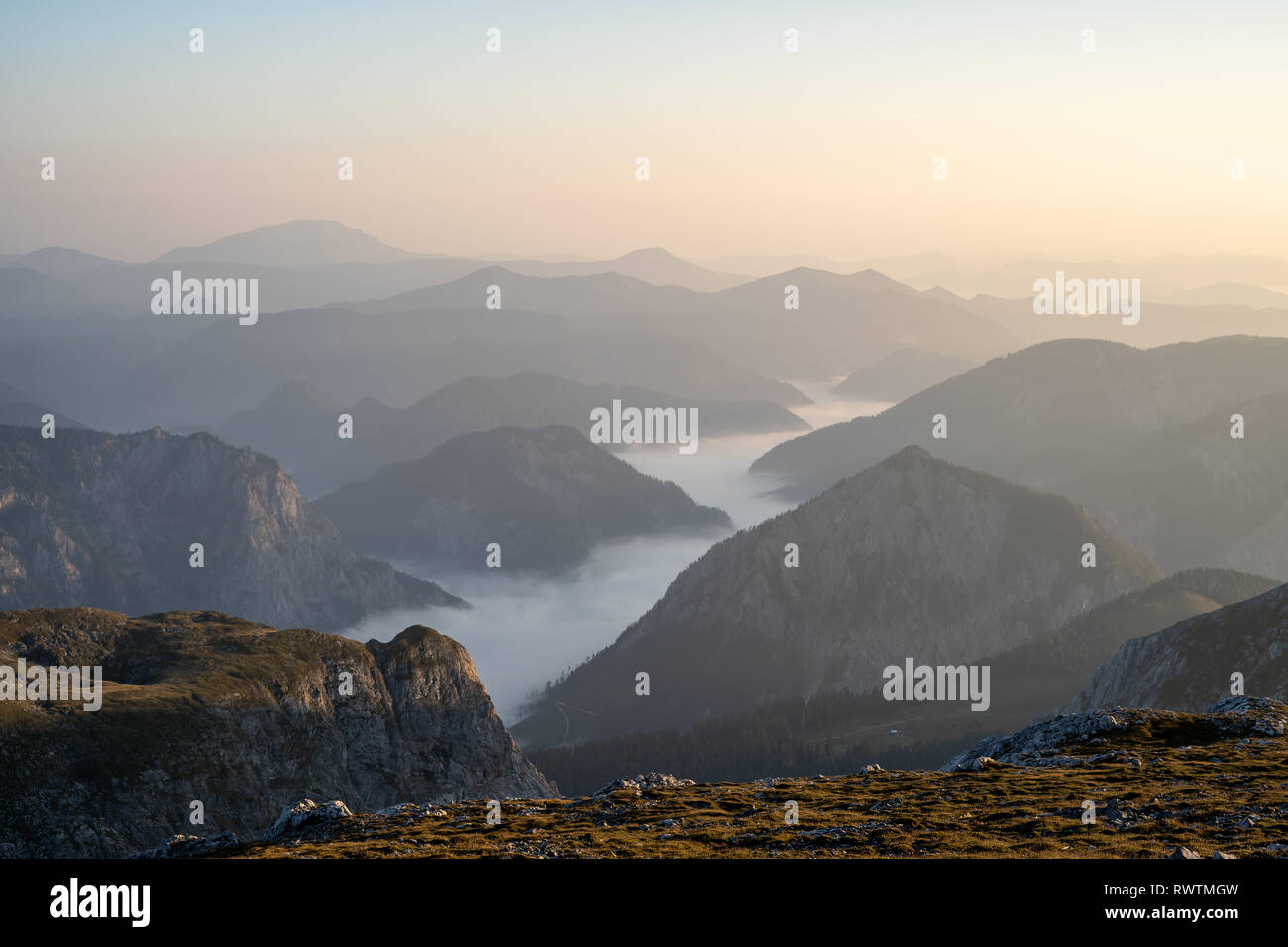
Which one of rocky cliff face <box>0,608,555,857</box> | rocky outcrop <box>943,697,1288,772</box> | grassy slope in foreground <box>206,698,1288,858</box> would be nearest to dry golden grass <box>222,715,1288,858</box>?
grassy slope in foreground <box>206,698,1288,858</box>

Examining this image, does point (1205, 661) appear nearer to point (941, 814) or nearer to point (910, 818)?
point (941, 814)

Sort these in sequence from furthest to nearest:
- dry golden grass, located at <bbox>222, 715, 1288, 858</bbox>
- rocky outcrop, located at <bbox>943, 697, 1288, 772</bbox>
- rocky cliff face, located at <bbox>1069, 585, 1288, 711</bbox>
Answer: rocky cliff face, located at <bbox>1069, 585, 1288, 711</bbox>, rocky outcrop, located at <bbox>943, 697, 1288, 772</bbox>, dry golden grass, located at <bbox>222, 715, 1288, 858</bbox>

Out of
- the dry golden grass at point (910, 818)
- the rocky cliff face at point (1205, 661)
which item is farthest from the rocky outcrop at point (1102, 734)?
the rocky cliff face at point (1205, 661)

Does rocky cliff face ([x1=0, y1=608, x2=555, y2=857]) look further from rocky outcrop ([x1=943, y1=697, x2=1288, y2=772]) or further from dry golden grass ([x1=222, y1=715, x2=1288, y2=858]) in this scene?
rocky outcrop ([x1=943, y1=697, x2=1288, y2=772])

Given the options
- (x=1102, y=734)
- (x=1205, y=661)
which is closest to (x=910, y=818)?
(x=1102, y=734)

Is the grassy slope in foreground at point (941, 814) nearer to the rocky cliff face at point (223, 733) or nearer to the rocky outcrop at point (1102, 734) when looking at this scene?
the rocky outcrop at point (1102, 734)
